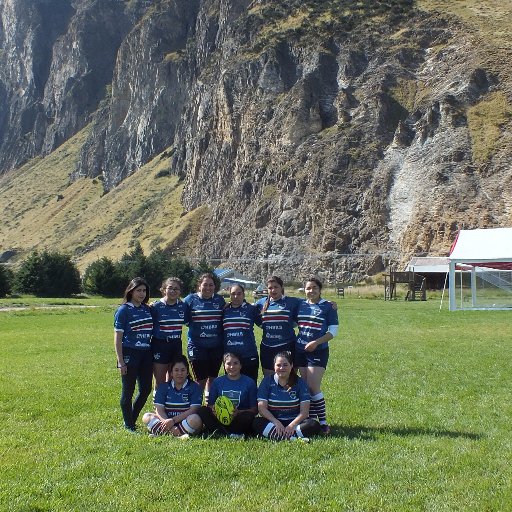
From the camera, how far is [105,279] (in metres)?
Result: 65.1

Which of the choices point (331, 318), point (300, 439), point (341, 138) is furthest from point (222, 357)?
point (341, 138)

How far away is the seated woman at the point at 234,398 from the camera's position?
8188 mm

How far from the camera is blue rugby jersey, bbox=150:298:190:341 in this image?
9008 mm

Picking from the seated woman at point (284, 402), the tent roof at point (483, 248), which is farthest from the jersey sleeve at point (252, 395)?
the tent roof at point (483, 248)

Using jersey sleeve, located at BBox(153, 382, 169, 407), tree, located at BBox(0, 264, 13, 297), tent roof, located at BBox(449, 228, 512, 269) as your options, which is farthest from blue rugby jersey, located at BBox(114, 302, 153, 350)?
tree, located at BBox(0, 264, 13, 297)

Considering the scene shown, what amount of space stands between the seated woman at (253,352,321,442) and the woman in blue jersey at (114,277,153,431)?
170 centimetres

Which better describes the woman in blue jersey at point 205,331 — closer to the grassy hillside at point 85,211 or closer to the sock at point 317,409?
the sock at point 317,409

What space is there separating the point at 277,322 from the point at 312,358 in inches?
27.0

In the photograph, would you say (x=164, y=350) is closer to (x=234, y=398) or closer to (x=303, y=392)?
(x=234, y=398)

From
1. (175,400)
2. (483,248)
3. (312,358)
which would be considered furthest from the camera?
(483,248)

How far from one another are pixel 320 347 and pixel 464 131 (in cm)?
6043

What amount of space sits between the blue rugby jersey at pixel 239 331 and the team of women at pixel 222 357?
14 mm

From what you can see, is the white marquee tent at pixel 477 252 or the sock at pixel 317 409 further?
the white marquee tent at pixel 477 252

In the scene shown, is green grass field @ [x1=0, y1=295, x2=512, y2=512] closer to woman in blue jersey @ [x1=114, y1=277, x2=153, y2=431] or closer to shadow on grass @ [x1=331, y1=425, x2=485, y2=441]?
shadow on grass @ [x1=331, y1=425, x2=485, y2=441]
